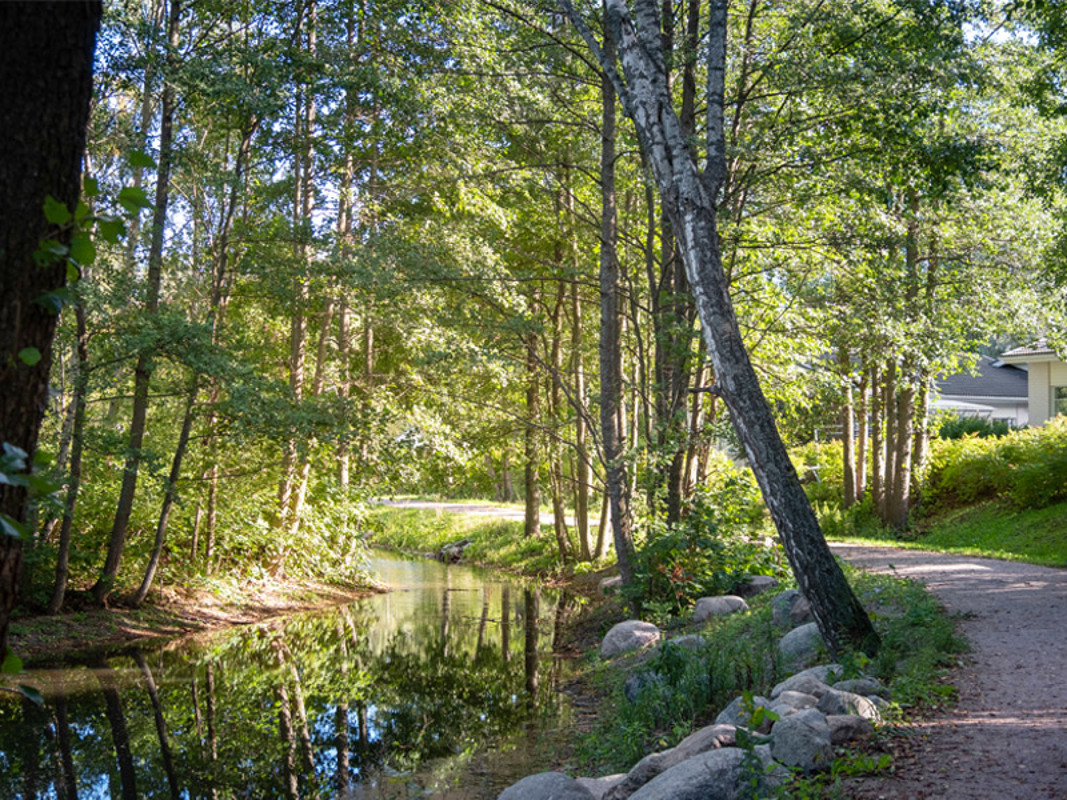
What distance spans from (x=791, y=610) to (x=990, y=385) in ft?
104

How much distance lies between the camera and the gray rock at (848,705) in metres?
5.41

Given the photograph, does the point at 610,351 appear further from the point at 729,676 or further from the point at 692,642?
the point at 729,676

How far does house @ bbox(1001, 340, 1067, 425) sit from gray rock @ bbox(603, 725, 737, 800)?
25.2 metres

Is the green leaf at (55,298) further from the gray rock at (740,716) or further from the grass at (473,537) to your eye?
the grass at (473,537)

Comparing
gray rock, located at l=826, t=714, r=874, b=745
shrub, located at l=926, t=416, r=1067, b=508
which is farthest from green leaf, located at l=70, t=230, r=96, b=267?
shrub, located at l=926, t=416, r=1067, b=508

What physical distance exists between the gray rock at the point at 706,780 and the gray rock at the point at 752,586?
708 centimetres

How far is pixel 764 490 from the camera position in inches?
278

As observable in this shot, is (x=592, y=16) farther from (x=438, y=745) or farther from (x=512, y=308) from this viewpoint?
(x=438, y=745)

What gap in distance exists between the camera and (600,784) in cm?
604

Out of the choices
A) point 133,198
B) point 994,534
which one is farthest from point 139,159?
point 994,534

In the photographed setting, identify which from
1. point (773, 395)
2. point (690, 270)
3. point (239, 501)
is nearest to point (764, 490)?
point (690, 270)

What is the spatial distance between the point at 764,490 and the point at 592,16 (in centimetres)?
784

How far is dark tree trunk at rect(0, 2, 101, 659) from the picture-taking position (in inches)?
82.2

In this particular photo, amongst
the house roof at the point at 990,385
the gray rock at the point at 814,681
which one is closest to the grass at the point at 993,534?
the gray rock at the point at 814,681
